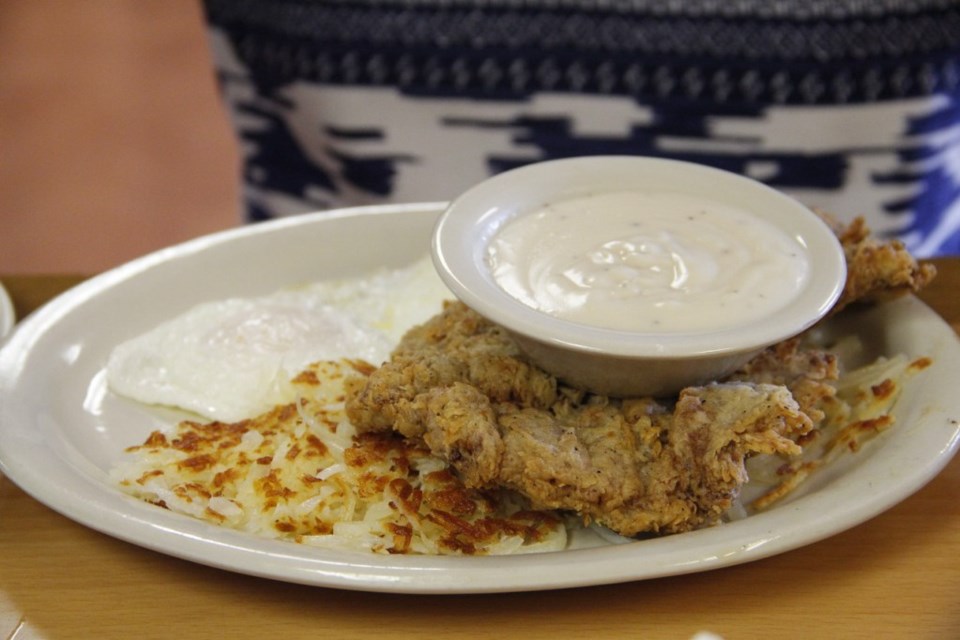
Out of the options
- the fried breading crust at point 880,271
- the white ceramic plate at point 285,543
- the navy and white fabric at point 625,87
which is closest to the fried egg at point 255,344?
the white ceramic plate at point 285,543

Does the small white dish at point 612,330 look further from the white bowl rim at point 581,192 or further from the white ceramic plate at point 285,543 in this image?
→ the white ceramic plate at point 285,543

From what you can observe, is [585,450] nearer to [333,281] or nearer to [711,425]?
[711,425]

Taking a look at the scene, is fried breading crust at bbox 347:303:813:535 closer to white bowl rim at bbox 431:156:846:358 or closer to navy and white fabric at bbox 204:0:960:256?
white bowl rim at bbox 431:156:846:358

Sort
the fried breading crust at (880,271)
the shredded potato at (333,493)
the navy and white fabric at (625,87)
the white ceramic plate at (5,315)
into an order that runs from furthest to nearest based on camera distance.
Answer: the navy and white fabric at (625,87) → the white ceramic plate at (5,315) → the fried breading crust at (880,271) → the shredded potato at (333,493)

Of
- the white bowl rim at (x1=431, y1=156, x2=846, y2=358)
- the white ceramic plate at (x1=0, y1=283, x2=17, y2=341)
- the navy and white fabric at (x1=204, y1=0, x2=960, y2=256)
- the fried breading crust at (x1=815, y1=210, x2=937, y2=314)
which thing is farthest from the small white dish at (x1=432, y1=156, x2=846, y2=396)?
the navy and white fabric at (x1=204, y1=0, x2=960, y2=256)

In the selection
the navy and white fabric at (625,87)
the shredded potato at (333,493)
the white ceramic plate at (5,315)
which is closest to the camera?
the shredded potato at (333,493)

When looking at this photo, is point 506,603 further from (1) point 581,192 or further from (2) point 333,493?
(1) point 581,192
